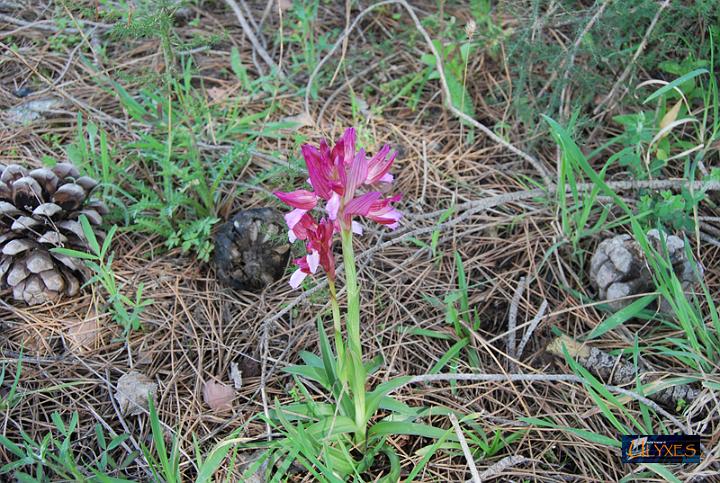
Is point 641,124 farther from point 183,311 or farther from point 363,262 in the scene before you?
point 183,311

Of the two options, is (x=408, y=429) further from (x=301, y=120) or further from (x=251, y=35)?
(x=251, y=35)

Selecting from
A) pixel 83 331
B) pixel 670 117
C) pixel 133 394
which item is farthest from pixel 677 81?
pixel 83 331

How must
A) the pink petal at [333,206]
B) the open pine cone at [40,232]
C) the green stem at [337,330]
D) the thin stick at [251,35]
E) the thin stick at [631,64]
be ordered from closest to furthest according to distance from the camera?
the pink petal at [333,206]
the green stem at [337,330]
the open pine cone at [40,232]
the thin stick at [631,64]
the thin stick at [251,35]

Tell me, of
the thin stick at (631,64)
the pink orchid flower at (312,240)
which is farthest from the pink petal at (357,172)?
the thin stick at (631,64)

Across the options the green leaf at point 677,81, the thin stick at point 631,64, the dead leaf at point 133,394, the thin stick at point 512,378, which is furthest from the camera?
the thin stick at point 631,64

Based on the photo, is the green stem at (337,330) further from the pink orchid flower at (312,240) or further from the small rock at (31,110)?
the small rock at (31,110)

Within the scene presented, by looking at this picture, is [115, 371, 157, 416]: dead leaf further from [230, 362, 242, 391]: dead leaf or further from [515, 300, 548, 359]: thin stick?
[515, 300, 548, 359]: thin stick
